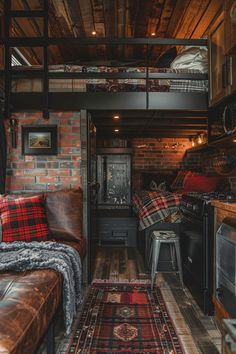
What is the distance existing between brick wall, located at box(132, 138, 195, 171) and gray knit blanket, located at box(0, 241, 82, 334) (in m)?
4.44

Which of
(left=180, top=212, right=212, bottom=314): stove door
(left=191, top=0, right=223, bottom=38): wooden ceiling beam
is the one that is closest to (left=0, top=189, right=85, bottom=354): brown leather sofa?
(left=180, top=212, right=212, bottom=314): stove door

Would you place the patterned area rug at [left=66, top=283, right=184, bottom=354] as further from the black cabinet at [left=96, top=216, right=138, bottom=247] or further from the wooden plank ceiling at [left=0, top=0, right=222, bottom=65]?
the wooden plank ceiling at [left=0, top=0, right=222, bottom=65]

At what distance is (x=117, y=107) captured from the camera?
127 inches

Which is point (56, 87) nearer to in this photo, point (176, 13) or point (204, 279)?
point (176, 13)

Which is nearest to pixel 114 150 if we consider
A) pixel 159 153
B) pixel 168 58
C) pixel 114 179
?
pixel 114 179

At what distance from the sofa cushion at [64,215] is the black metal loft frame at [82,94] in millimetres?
864

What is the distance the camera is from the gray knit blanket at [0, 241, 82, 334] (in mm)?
1981

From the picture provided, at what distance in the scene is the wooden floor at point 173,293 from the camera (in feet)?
6.99

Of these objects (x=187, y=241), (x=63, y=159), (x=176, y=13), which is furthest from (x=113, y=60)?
(x=187, y=241)

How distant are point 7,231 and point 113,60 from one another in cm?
414

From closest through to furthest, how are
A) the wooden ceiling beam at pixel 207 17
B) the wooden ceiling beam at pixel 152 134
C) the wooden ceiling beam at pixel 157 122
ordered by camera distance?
the wooden ceiling beam at pixel 207 17 < the wooden ceiling beam at pixel 157 122 < the wooden ceiling beam at pixel 152 134

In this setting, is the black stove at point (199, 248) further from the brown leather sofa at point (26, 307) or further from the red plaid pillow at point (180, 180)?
the red plaid pillow at point (180, 180)

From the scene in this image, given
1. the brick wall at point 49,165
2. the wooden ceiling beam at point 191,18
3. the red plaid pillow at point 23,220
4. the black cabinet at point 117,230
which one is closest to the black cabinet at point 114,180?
the black cabinet at point 117,230

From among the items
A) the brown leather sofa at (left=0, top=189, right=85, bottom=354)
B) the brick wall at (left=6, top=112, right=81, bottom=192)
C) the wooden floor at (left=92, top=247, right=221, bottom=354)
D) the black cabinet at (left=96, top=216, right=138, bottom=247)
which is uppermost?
the brick wall at (left=6, top=112, right=81, bottom=192)
